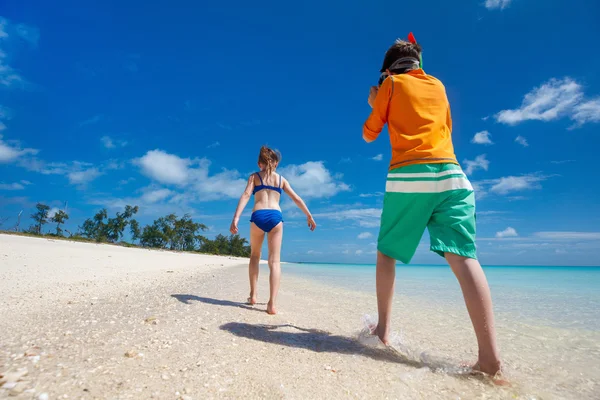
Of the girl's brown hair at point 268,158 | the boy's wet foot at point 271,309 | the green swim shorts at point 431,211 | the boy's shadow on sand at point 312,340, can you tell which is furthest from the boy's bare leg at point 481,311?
the girl's brown hair at point 268,158

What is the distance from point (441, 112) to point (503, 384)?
1936 mm

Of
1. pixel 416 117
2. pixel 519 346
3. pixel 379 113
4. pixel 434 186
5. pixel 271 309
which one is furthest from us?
pixel 271 309

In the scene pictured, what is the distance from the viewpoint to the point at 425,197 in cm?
218

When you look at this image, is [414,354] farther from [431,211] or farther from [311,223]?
[311,223]

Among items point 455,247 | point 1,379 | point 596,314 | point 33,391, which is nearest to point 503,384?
point 455,247

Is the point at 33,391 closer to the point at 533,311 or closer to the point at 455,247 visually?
the point at 455,247

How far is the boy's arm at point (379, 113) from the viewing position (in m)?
2.44

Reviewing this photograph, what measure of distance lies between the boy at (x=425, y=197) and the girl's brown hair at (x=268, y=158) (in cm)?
219

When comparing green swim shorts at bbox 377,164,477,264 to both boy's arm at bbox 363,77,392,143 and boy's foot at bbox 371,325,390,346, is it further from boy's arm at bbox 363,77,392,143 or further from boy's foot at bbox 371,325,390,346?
boy's foot at bbox 371,325,390,346

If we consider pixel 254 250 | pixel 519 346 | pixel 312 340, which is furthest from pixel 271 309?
pixel 519 346

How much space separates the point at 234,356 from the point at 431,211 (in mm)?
1769

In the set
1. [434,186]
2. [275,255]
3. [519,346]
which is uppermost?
[434,186]

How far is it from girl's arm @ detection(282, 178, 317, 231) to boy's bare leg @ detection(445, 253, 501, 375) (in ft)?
8.93

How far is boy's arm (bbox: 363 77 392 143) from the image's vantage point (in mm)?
2441
